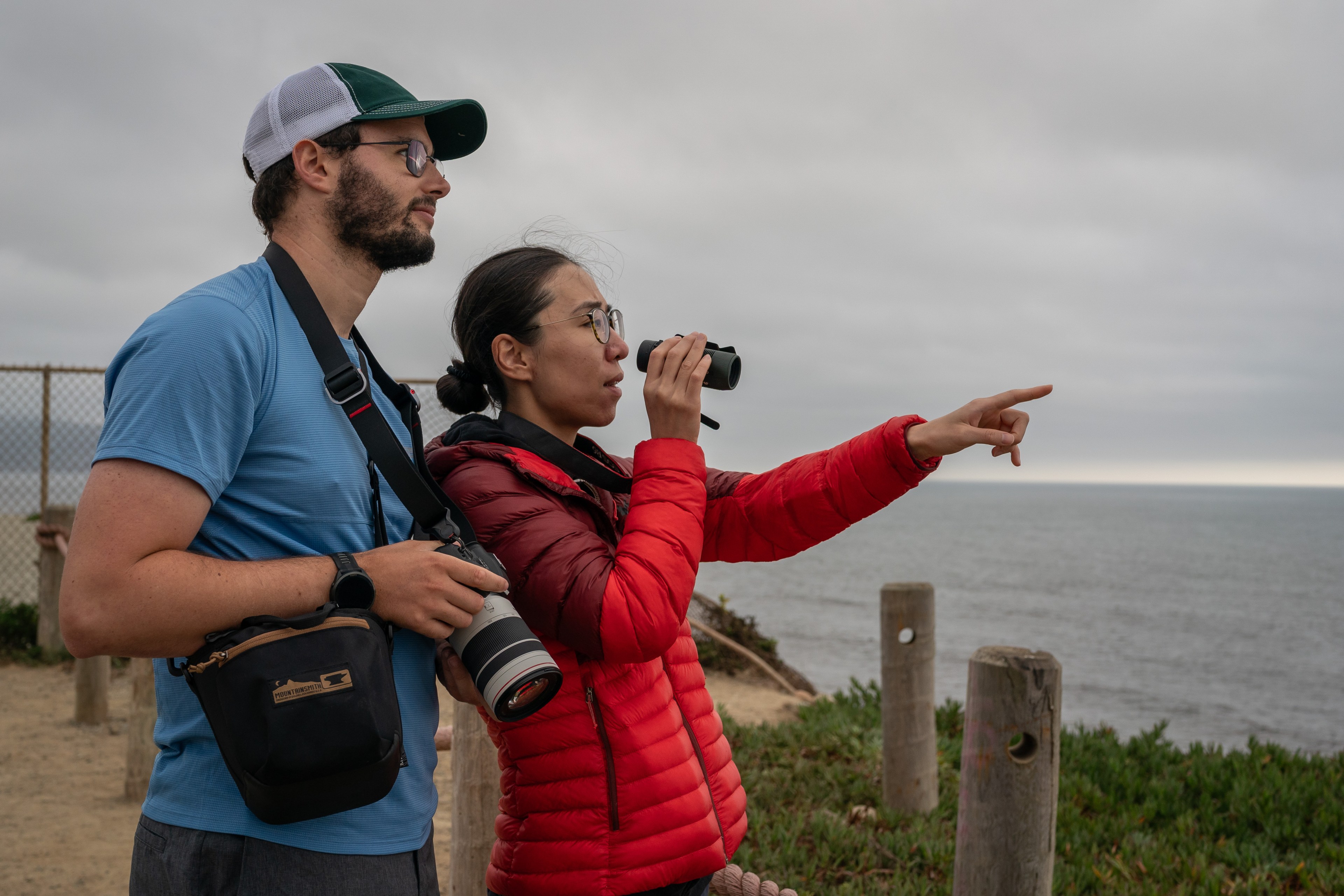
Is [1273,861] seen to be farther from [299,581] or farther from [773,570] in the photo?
[773,570]

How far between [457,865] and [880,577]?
41.5 meters

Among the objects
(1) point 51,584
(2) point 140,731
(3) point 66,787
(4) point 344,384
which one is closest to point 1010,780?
(4) point 344,384

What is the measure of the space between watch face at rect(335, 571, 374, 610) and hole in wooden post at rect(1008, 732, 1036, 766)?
2419mm

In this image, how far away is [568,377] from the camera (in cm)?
214

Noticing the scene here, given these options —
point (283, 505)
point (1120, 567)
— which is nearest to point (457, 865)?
point (283, 505)

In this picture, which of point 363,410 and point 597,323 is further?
point 597,323

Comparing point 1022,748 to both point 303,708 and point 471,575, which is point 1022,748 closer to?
point 471,575

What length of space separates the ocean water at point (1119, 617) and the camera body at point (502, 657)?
1408cm

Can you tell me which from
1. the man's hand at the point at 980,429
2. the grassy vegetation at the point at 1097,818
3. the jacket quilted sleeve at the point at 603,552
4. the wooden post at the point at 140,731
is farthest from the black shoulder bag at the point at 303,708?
the wooden post at the point at 140,731

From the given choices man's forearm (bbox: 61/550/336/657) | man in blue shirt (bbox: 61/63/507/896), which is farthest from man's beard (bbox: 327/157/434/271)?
man's forearm (bbox: 61/550/336/657)

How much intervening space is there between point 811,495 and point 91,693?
6.91m

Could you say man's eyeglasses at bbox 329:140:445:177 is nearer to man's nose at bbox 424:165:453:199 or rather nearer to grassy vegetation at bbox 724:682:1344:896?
man's nose at bbox 424:165:453:199

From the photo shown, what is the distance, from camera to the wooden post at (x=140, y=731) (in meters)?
5.54

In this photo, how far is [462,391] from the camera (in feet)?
7.41
